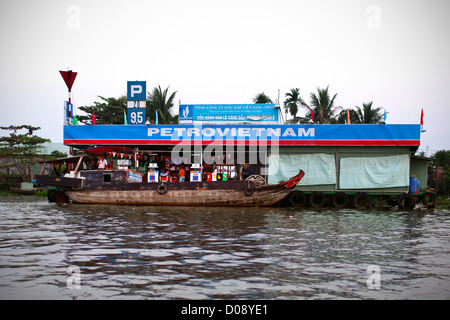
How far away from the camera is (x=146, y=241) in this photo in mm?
8789

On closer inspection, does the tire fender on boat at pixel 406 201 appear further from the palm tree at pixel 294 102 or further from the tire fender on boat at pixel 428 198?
the palm tree at pixel 294 102

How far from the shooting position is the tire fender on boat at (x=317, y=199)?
1948 centimetres

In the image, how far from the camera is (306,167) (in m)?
20.2

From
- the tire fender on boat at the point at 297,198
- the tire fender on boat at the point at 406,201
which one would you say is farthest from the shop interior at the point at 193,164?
the tire fender on boat at the point at 406,201

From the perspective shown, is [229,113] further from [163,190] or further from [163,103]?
[163,103]

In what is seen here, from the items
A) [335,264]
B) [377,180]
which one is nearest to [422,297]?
[335,264]

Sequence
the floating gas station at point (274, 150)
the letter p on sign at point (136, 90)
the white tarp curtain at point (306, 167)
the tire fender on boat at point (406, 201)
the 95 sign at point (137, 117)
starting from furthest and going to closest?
the letter p on sign at point (136, 90)
the 95 sign at point (137, 117)
the white tarp curtain at point (306, 167)
the floating gas station at point (274, 150)
the tire fender on boat at point (406, 201)

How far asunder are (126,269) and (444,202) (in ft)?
73.3

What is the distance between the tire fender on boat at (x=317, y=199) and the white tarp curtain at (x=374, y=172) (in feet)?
3.64

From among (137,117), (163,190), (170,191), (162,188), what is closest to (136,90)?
(137,117)

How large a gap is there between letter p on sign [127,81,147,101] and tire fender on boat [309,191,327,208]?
1020cm

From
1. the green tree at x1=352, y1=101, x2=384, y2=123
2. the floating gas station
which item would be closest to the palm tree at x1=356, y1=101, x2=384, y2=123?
the green tree at x1=352, y1=101, x2=384, y2=123

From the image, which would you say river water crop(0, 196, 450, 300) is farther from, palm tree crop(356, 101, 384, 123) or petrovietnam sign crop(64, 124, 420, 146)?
palm tree crop(356, 101, 384, 123)
